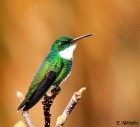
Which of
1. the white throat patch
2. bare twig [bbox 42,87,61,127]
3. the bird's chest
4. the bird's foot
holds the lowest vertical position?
bare twig [bbox 42,87,61,127]

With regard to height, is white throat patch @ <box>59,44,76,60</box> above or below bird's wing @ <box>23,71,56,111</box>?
above

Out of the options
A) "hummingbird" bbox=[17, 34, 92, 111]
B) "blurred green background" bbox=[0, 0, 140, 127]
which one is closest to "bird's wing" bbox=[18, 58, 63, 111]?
"hummingbird" bbox=[17, 34, 92, 111]

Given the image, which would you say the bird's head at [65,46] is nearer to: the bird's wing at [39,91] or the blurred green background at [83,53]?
the bird's wing at [39,91]

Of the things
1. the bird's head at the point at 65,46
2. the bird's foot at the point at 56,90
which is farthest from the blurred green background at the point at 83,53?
the bird's foot at the point at 56,90

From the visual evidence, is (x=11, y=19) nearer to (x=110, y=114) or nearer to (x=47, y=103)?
(x=110, y=114)

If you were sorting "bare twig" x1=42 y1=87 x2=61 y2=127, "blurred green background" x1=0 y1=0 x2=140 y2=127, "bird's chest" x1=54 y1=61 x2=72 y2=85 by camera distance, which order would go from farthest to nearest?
"blurred green background" x1=0 y1=0 x2=140 y2=127 < "bird's chest" x1=54 y1=61 x2=72 y2=85 < "bare twig" x1=42 y1=87 x2=61 y2=127

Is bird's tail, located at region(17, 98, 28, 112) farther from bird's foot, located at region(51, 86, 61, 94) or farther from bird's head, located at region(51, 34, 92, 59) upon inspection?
bird's head, located at region(51, 34, 92, 59)

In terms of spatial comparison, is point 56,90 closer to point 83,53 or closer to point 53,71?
point 53,71

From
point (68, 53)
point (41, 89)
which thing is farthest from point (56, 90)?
point (68, 53)
